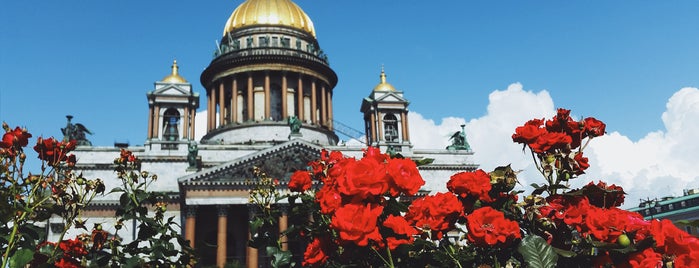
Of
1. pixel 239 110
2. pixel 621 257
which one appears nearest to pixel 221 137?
pixel 239 110

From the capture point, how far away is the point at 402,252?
4.18 metres

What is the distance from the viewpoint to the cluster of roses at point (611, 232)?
3.35 meters

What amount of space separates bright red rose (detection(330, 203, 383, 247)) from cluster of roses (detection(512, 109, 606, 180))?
5.11ft

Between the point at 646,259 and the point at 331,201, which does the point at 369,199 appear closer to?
the point at 331,201

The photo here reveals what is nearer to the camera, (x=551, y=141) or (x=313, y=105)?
(x=551, y=141)

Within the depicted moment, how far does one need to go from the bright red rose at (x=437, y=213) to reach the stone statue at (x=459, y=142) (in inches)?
1643

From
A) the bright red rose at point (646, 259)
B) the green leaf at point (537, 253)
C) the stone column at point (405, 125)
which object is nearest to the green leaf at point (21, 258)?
the green leaf at point (537, 253)

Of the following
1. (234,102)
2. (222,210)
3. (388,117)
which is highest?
(234,102)

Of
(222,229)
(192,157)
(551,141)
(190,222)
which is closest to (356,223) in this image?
(551,141)

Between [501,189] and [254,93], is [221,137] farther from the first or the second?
[501,189]

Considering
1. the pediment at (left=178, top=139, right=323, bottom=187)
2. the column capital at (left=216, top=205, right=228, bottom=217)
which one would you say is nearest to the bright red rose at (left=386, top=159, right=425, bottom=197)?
the pediment at (left=178, top=139, right=323, bottom=187)

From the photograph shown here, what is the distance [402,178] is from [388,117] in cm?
4120

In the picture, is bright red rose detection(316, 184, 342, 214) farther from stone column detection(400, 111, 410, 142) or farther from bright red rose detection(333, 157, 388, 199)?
stone column detection(400, 111, 410, 142)

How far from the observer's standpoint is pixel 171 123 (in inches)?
1618
